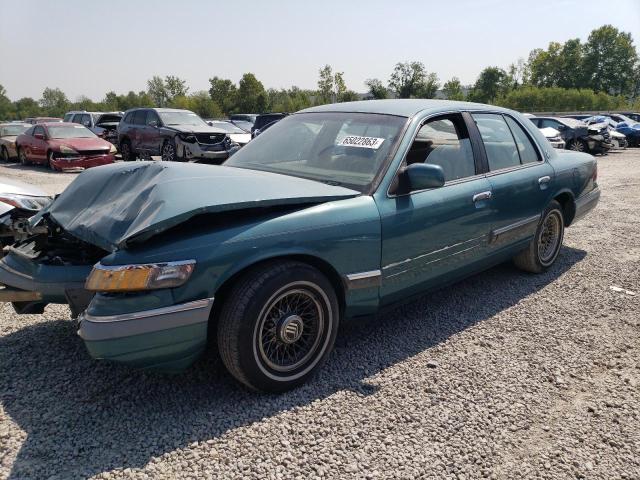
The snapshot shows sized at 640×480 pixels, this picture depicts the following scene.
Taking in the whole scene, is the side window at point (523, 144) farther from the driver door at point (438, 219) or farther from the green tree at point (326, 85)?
the green tree at point (326, 85)

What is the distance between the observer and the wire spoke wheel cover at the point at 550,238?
15.5ft

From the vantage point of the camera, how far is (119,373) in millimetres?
2895

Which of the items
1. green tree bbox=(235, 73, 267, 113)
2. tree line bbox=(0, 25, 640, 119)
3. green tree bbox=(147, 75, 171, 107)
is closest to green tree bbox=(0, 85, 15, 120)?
tree line bbox=(0, 25, 640, 119)

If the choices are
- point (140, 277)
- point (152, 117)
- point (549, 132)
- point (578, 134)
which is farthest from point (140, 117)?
point (578, 134)

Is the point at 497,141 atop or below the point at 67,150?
atop

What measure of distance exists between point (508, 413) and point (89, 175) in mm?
2961

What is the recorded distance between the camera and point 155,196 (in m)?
2.59

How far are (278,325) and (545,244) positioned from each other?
3.25 m

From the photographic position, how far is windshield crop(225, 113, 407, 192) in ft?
10.5

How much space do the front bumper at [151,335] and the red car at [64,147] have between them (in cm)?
1228

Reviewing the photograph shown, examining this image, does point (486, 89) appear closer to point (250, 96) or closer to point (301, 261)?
point (250, 96)

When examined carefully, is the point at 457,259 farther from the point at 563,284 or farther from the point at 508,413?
the point at 563,284

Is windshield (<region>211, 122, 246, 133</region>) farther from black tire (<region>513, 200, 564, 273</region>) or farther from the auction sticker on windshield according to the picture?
the auction sticker on windshield

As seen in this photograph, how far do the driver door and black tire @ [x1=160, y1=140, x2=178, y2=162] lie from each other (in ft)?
36.1
